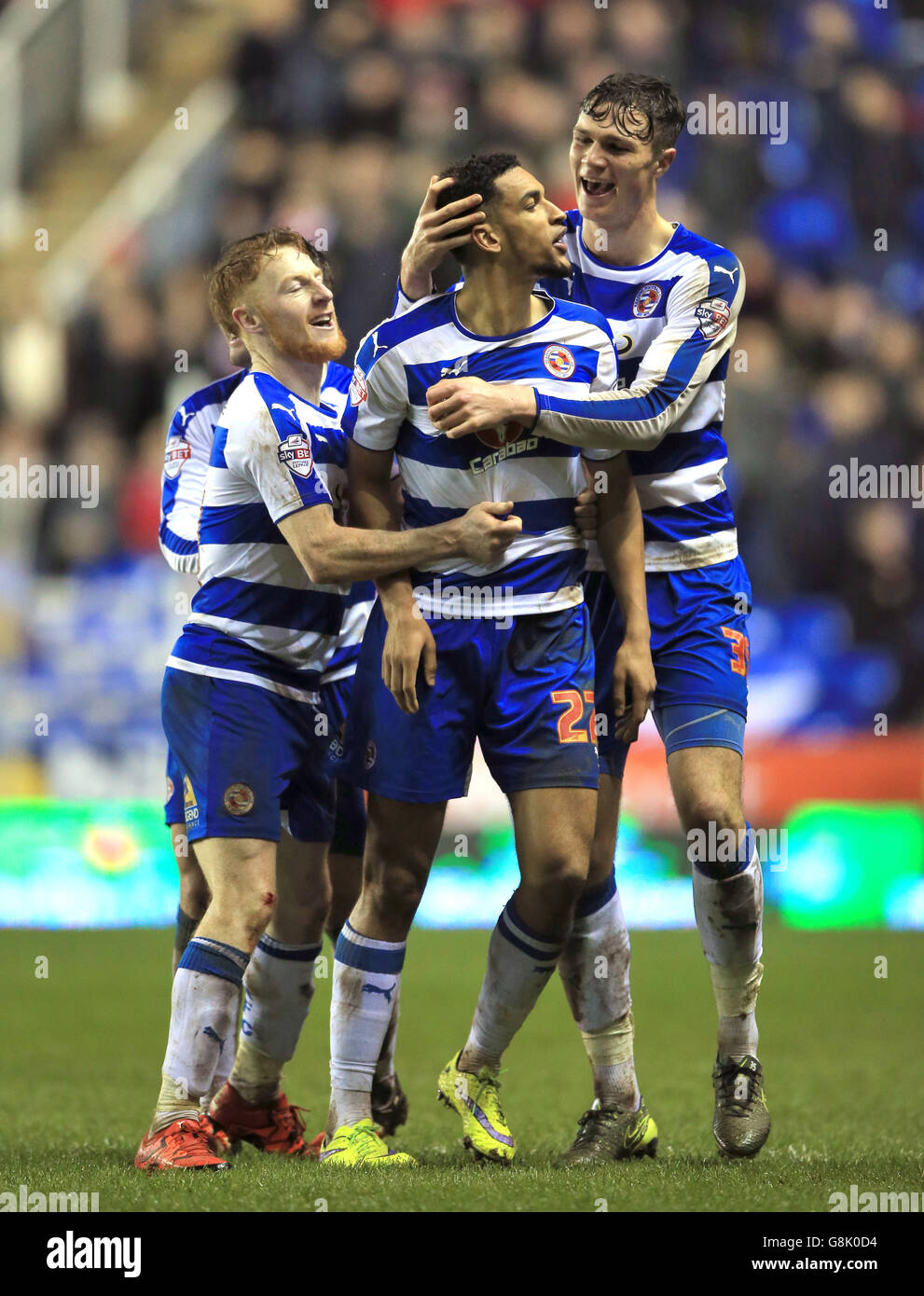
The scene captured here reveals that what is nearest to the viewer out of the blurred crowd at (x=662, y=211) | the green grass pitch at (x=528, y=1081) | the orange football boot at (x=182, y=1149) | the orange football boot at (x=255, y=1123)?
the green grass pitch at (x=528, y=1081)

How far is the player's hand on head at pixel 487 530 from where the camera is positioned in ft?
11.9

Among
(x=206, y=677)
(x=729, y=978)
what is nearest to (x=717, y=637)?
(x=729, y=978)

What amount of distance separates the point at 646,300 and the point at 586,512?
0.61 metres

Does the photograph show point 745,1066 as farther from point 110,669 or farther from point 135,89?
point 135,89

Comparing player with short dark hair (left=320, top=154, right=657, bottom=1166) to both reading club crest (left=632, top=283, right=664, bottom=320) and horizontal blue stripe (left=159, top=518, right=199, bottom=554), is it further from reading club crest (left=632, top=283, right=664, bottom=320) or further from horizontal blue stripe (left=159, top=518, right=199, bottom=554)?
horizontal blue stripe (left=159, top=518, right=199, bottom=554)

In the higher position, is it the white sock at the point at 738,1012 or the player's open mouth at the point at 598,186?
the player's open mouth at the point at 598,186

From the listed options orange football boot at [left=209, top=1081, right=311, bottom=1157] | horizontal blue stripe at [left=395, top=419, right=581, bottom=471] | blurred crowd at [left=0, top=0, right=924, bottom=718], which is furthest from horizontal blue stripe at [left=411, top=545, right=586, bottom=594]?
blurred crowd at [left=0, top=0, right=924, bottom=718]

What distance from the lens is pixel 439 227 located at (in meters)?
3.79

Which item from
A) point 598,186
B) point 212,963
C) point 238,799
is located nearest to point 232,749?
point 238,799

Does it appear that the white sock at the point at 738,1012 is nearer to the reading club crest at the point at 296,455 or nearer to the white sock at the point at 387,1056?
the white sock at the point at 387,1056

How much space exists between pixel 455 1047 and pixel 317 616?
8.83ft

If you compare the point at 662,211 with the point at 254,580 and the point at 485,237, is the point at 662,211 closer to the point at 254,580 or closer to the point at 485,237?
the point at 485,237

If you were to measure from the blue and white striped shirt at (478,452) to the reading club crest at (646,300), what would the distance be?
0.35 metres

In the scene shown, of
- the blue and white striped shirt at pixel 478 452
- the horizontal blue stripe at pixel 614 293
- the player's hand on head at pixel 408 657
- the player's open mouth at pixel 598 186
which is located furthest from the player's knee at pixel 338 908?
the player's open mouth at pixel 598 186
